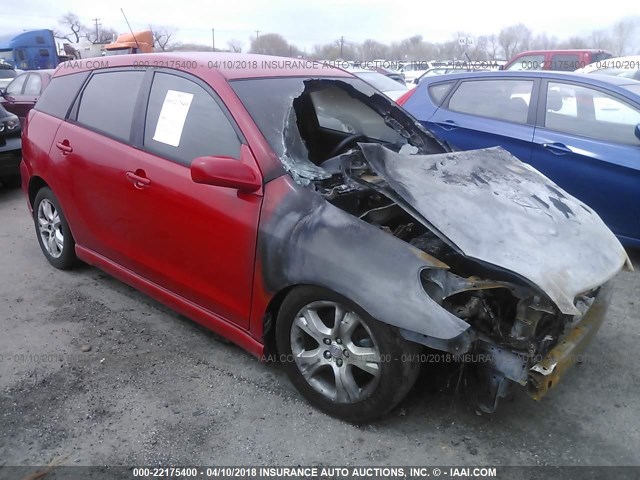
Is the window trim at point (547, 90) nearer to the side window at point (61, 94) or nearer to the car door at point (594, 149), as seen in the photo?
the car door at point (594, 149)

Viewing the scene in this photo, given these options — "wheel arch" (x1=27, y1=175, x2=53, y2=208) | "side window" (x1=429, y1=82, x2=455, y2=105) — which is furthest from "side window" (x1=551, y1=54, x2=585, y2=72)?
"wheel arch" (x1=27, y1=175, x2=53, y2=208)

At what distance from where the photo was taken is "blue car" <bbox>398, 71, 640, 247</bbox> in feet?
14.4

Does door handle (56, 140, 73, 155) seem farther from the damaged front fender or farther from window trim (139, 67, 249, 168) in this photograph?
the damaged front fender

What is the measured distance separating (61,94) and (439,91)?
11.6ft

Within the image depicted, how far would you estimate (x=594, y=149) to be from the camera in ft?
14.7

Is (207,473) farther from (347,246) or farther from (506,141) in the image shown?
(506,141)

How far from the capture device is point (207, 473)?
7.71ft

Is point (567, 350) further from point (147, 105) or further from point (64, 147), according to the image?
point (64, 147)

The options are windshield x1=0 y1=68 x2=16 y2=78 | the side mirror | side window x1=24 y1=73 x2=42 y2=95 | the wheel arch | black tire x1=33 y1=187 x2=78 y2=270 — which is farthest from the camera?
windshield x1=0 y1=68 x2=16 y2=78

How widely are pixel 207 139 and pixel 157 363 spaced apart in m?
1.29

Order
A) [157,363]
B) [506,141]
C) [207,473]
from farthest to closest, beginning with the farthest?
[506,141]
[157,363]
[207,473]

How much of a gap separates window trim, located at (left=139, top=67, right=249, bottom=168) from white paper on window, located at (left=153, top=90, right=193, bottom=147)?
9 centimetres

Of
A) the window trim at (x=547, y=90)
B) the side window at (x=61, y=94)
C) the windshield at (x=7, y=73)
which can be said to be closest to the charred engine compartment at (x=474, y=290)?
the side window at (x=61, y=94)

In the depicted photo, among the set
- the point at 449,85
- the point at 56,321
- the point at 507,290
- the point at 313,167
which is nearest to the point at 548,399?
the point at 507,290
